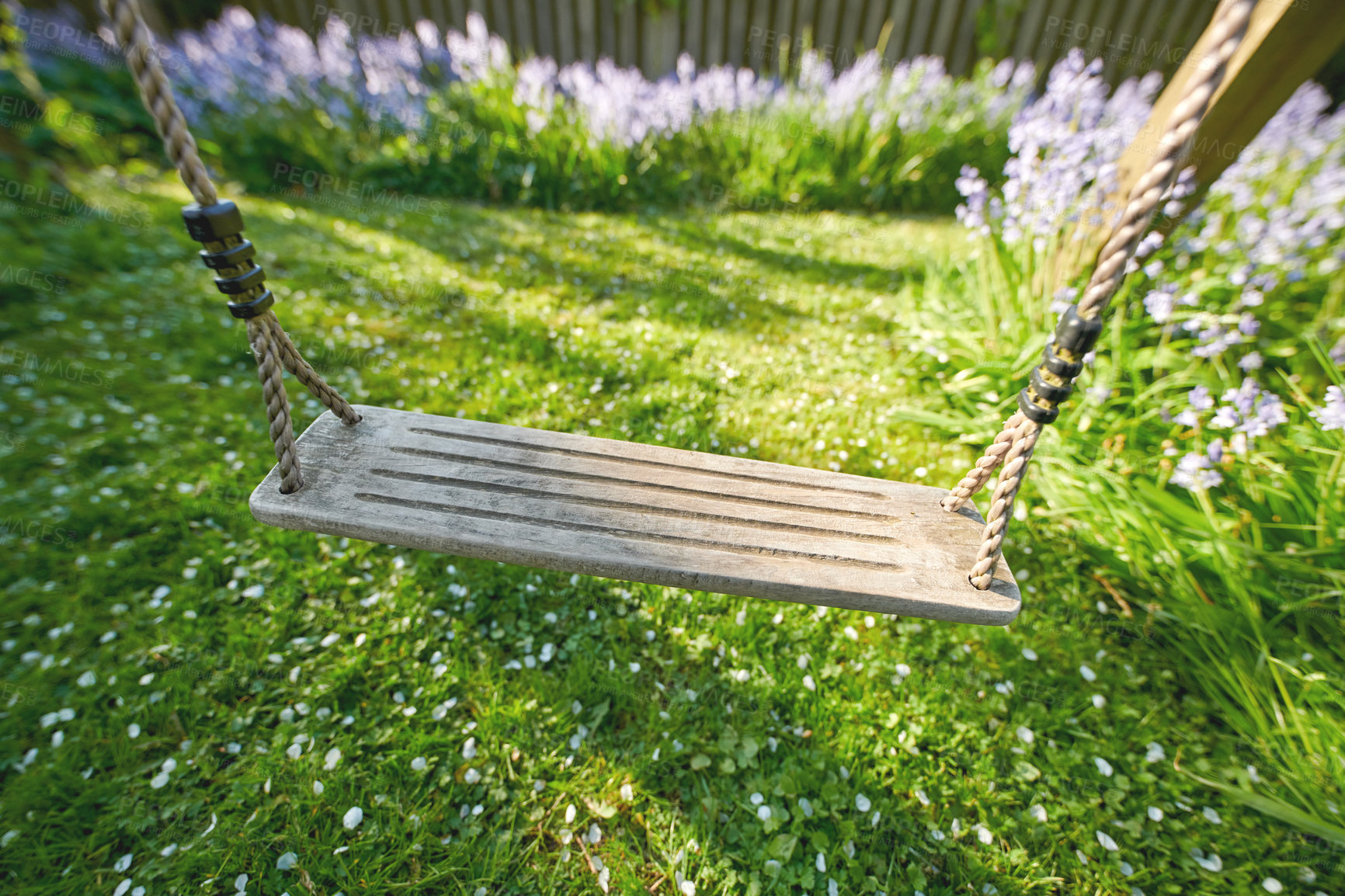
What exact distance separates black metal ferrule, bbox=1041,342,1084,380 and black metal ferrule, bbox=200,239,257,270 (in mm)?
1786

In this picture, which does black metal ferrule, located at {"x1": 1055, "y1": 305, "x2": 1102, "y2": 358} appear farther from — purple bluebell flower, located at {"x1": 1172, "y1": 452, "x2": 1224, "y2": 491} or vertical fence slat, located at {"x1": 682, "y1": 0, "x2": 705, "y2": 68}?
vertical fence slat, located at {"x1": 682, "y1": 0, "x2": 705, "y2": 68}

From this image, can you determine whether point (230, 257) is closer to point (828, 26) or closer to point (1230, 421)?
point (1230, 421)

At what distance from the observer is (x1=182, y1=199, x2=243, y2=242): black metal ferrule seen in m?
1.19

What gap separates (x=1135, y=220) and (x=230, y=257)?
1876mm

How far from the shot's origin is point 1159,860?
69.7 inches

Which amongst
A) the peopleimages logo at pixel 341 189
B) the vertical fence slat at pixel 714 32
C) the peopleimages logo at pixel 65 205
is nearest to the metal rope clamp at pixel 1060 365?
the peopleimages logo at pixel 341 189

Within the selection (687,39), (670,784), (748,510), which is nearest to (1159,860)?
(670,784)

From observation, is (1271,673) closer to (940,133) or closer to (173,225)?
(940,133)

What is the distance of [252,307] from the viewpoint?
52.3 inches

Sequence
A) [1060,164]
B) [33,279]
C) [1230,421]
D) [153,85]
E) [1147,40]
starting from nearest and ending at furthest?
[153,85] < [1230,421] < [1060,164] < [33,279] < [1147,40]

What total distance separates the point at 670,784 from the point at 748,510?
1001 mm

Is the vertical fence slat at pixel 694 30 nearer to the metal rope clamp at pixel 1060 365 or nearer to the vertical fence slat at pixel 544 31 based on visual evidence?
the vertical fence slat at pixel 544 31

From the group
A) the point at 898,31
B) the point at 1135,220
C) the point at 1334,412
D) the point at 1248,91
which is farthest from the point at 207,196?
the point at 898,31

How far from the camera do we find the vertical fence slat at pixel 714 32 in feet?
22.0
